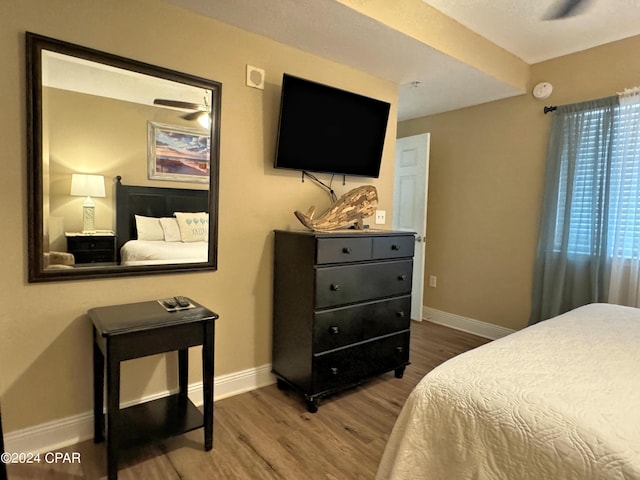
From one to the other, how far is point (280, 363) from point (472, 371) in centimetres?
152

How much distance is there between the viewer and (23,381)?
1731mm

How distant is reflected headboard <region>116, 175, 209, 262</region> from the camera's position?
1.93 metres

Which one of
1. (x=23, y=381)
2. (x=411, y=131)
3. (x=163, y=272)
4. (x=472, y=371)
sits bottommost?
(x=23, y=381)

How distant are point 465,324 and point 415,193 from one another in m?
1.46

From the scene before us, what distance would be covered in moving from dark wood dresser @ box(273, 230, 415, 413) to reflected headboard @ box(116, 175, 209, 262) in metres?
0.57

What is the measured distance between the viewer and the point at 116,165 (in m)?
1.91

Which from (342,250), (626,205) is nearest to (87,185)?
(342,250)

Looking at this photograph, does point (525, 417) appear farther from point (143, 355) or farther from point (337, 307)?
point (143, 355)

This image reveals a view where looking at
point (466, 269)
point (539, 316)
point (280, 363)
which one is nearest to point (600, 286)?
point (539, 316)

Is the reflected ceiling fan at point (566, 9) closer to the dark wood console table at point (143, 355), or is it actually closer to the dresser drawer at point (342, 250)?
the dresser drawer at point (342, 250)

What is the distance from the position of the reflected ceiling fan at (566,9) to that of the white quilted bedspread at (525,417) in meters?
2.11

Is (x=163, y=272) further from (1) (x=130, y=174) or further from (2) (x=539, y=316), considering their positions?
(2) (x=539, y=316)

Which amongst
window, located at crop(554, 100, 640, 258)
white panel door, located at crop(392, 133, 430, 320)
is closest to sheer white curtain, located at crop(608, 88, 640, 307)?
window, located at crop(554, 100, 640, 258)

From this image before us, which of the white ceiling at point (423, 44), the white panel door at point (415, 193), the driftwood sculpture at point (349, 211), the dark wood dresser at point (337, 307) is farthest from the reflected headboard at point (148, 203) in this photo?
the white panel door at point (415, 193)
